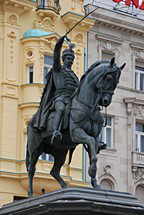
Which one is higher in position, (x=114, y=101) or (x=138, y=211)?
(x=114, y=101)

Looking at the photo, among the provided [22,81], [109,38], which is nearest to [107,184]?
[22,81]

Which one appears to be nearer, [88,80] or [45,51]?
[88,80]

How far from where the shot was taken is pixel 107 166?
33.8m

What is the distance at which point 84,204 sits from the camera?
36.6 feet

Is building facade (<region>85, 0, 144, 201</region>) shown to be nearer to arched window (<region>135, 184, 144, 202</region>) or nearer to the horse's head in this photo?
arched window (<region>135, 184, 144, 202</region>)

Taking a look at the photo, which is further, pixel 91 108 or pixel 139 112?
pixel 139 112

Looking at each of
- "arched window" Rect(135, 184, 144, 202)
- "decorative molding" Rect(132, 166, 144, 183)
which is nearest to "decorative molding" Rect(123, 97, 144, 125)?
"decorative molding" Rect(132, 166, 144, 183)

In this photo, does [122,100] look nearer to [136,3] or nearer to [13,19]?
[136,3]

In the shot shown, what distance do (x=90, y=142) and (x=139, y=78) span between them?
24376mm

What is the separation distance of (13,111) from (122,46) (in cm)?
710

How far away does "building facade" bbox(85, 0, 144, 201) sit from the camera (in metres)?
34.3

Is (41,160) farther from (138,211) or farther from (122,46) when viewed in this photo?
(138,211)

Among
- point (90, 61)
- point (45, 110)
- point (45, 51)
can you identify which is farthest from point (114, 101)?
point (45, 110)

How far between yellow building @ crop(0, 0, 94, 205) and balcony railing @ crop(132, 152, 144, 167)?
9.98 feet
